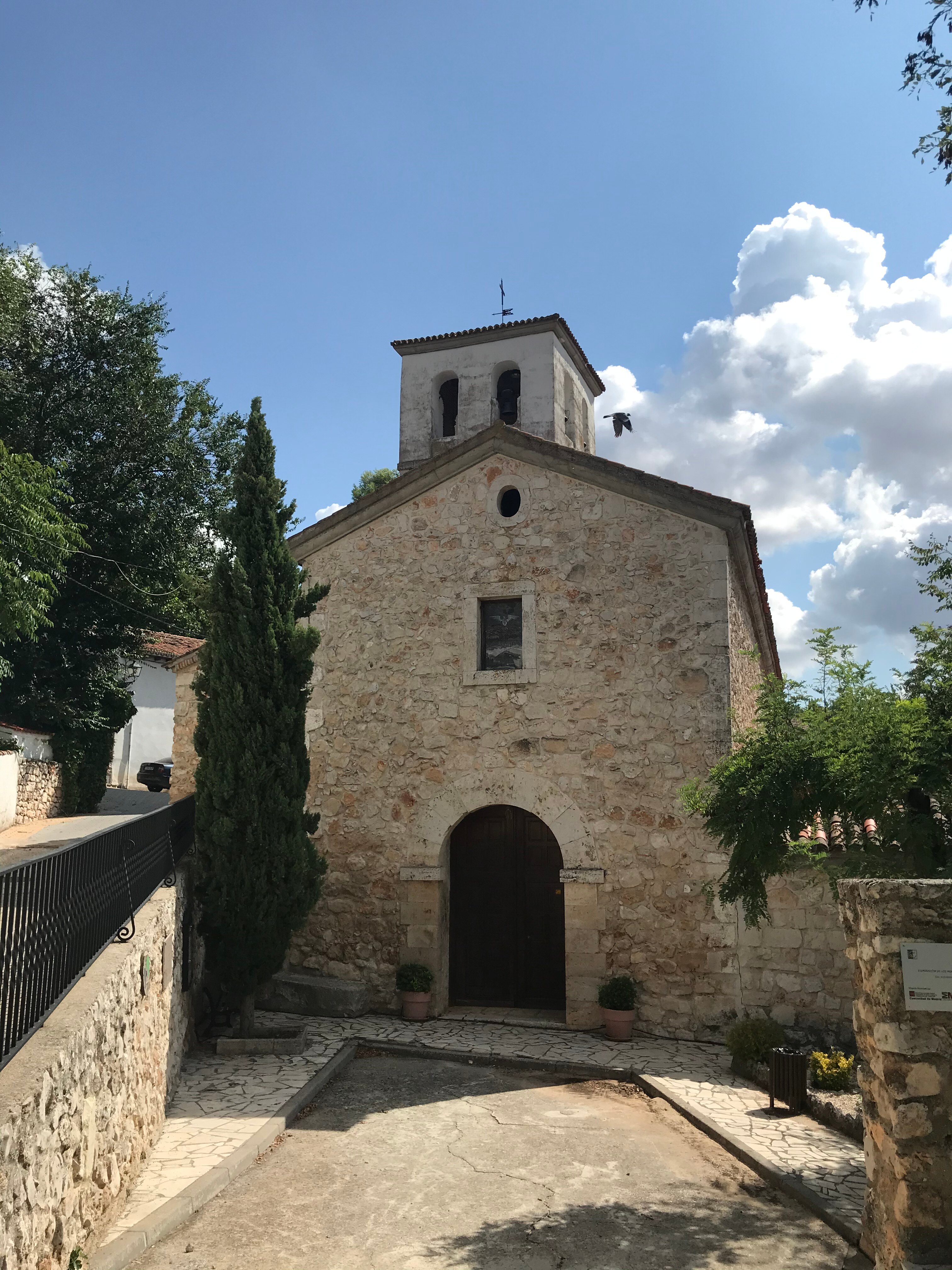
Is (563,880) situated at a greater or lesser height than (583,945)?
greater

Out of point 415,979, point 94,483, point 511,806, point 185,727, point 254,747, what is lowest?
point 415,979

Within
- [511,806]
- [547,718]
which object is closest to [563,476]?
[547,718]

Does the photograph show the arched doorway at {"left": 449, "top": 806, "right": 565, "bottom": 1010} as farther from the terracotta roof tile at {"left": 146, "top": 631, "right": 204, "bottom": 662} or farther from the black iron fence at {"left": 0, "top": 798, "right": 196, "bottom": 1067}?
the terracotta roof tile at {"left": 146, "top": 631, "right": 204, "bottom": 662}

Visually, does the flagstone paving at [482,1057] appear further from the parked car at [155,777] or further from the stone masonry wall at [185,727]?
the parked car at [155,777]

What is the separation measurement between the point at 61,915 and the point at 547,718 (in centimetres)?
695

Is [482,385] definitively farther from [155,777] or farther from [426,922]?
[155,777]

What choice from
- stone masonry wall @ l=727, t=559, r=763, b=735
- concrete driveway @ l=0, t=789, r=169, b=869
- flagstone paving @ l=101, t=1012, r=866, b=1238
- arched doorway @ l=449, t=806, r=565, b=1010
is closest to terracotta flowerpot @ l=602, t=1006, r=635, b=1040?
flagstone paving @ l=101, t=1012, r=866, b=1238

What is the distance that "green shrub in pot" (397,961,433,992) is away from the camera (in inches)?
417

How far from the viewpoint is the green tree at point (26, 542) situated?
46.0 ft

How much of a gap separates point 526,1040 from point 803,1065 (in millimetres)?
3220

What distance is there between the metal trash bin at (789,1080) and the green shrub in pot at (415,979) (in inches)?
170

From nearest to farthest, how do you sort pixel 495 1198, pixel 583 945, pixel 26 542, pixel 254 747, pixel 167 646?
pixel 495 1198, pixel 254 747, pixel 583 945, pixel 26 542, pixel 167 646

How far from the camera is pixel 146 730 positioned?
1038 inches

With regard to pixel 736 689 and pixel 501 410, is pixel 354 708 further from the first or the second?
pixel 501 410
